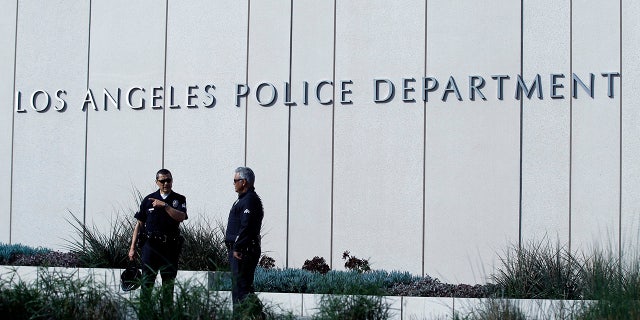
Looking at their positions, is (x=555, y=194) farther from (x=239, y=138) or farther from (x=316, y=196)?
(x=239, y=138)

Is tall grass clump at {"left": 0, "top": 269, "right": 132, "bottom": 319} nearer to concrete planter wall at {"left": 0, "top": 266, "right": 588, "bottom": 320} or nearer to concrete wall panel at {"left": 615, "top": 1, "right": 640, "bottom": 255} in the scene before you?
concrete planter wall at {"left": 0, "top": 266, "right": 588, "bottom": 320}

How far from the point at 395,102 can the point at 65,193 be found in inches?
215

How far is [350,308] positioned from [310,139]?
7558 mm

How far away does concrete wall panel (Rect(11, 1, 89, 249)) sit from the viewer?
1769cm

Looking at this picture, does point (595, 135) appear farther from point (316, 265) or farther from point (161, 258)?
point (161, 258)

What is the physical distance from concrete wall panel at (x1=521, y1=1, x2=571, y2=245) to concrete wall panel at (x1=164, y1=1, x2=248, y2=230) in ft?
13.7

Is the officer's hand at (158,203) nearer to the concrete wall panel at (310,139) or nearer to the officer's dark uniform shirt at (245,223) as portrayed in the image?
the officer's dark uniform shirt at (245,223)

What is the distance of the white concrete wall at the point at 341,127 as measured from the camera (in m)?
15.1

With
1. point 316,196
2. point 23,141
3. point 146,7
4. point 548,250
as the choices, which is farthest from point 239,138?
point 548,250

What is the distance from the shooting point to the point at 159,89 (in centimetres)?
1720

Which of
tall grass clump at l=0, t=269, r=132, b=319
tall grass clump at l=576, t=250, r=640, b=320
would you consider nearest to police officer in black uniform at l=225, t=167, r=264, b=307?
tall grass clump at l=0, t=269, r=132, b=319

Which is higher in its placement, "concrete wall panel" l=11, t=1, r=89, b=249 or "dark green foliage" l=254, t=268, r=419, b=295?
"concrete wall panel" l=11, t=1, r=89, b=249

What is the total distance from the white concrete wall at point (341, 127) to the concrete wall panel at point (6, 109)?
0.04 m

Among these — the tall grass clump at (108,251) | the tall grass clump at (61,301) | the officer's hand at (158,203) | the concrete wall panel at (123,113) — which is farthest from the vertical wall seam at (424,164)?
the tall grass clump at (61,301)
